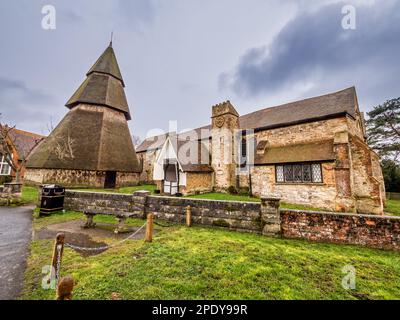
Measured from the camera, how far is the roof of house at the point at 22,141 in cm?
2557

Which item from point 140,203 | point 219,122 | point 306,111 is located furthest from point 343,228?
point 219,122

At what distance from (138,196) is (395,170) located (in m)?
32.7

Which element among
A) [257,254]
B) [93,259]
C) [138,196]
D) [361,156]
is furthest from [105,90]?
[361,156]

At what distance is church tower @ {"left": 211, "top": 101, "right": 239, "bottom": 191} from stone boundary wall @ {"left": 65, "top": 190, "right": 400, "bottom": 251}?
9.89 meters

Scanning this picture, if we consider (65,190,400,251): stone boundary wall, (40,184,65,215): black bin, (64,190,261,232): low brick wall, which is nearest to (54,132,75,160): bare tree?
(40,184,65,215): black bin

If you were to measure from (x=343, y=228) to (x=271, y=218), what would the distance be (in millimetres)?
2260

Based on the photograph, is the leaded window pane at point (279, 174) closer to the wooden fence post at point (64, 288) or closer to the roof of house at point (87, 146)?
the wooden fence post at point (64, 288)

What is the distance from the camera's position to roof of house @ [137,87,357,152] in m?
13.9

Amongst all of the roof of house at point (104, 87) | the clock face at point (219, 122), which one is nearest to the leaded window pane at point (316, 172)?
the clock face at point (219, 122)

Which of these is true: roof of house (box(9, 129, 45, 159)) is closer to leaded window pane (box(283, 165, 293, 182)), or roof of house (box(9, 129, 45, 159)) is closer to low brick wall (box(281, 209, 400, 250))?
leaded window pane (box(283, 165, 293, 182))

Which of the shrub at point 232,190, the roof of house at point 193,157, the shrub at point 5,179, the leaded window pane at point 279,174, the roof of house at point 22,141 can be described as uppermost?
the roof of house at point 22,141

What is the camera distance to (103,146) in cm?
2069

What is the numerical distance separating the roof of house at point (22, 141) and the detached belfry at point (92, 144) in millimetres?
6773
